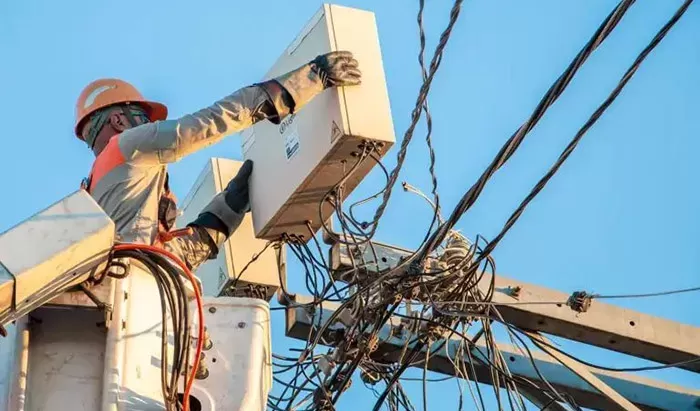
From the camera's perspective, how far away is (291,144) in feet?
19.0

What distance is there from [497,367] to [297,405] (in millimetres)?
820

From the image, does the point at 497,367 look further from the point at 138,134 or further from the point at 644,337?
the point at 138,134

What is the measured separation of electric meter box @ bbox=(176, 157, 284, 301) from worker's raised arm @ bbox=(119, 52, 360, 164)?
3.70 feet

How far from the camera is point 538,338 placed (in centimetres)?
604

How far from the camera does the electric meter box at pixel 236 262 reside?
6477 millimetres

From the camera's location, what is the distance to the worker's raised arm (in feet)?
16.9

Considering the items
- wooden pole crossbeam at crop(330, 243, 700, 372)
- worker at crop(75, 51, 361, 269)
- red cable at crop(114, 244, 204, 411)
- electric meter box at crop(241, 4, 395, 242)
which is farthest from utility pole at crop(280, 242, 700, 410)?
red cable at crop(114, 244, 204, 411)

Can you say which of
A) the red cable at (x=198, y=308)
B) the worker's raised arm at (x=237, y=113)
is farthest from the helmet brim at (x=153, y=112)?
the red cable at (x=198, y=308)

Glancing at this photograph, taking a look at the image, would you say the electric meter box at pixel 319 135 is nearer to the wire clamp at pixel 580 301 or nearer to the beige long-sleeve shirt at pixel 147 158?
the beige long-sleeve shirt at pixel 147 158

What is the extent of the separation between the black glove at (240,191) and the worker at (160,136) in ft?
0.32

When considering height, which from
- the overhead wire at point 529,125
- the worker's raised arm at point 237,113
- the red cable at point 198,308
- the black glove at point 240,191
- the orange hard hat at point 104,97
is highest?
the orange hard hat at point 104,97

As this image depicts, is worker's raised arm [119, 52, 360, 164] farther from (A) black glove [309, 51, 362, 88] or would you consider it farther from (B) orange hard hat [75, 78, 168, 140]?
(B) orange hard hat [75, 78, 168, 140]

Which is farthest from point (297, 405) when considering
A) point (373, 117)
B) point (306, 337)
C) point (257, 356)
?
point (257, 356)

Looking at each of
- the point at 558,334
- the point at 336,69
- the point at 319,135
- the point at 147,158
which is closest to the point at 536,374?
the point at 558,334
